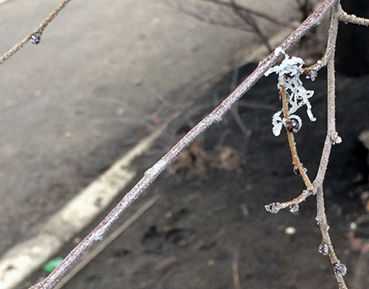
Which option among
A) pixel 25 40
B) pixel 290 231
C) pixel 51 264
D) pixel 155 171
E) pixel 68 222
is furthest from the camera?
pixel 68 222

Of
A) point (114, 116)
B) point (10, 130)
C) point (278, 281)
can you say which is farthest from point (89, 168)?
point (278, 281)

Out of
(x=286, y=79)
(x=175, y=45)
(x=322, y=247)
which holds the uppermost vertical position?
(x=286, y=79)

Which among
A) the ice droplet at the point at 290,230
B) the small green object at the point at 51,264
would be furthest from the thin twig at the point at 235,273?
the small green object at the point at 51,264

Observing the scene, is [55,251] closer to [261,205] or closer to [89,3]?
[261,205]

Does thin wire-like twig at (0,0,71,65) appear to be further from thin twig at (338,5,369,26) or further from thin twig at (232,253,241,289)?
thin twig at (232,253,241,289)

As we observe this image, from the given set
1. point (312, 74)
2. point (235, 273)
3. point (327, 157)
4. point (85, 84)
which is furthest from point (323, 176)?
point (85, 84)

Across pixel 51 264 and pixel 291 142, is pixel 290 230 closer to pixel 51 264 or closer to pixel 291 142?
pixel 51 264

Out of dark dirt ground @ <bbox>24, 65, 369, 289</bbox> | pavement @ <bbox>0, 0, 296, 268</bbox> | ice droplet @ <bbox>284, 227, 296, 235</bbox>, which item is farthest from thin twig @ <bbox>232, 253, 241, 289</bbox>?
pavement @ <bbox>0, 0, 296, 268</bbox>
